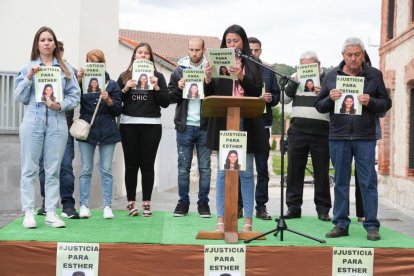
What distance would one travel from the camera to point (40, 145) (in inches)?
242

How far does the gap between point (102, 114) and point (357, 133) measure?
2.75 m

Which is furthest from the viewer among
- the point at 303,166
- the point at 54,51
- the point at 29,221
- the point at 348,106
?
the point at 303,166

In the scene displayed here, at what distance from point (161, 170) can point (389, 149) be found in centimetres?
505

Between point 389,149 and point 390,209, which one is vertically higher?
point 389,149

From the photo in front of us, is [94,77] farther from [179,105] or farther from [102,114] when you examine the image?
[179,105]

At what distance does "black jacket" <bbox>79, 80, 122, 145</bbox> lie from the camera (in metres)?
7.01

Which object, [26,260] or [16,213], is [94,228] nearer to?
[26,260]

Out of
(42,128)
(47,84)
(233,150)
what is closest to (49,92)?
(47,84)

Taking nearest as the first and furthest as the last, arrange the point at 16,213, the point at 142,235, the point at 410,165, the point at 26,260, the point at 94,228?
the point at 26,260
the point at 142,235
the point at 94,228
the point at 16,213
the point at 410,165

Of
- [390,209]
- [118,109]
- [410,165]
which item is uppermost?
[118,109]

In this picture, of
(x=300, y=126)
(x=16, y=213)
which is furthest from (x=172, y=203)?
(x=300, y=126)

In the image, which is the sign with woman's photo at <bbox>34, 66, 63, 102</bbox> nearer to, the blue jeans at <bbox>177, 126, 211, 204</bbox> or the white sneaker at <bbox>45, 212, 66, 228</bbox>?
the white sneaker at <bbox>45, 212, 66, 228</bbox>

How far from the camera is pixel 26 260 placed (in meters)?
5.41

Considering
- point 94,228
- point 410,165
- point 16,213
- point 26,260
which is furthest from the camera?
point 410,165
